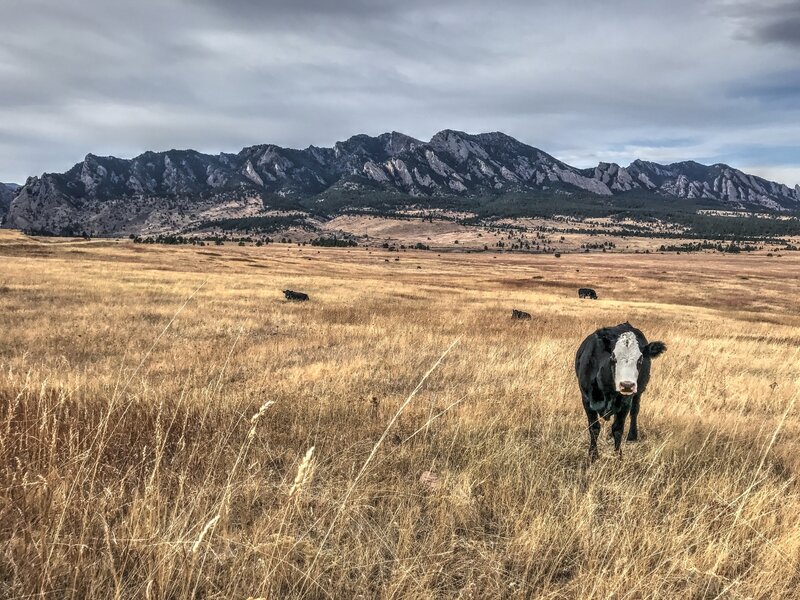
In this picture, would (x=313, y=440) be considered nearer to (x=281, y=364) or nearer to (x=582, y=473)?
(x=582, y=473)

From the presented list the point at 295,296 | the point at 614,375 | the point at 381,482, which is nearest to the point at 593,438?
the point at 614,375

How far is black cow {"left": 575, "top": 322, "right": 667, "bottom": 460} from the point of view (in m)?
5.03

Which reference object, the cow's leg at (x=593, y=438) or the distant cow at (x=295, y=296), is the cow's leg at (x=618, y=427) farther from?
the distant cow at (x=295, y=296)

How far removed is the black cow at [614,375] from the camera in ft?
16.5

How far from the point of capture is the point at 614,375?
16.9 ft

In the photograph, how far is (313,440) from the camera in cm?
518

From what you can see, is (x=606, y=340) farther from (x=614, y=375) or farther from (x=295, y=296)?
(x=295, y=296)

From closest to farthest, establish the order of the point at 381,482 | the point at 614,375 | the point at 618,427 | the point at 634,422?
1. the point at 381,482
2. the point at 614,375
3. the point at 618,427
4. the point at 634,422

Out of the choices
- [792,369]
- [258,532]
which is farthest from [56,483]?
[792,369]

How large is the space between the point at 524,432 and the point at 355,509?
344 cm

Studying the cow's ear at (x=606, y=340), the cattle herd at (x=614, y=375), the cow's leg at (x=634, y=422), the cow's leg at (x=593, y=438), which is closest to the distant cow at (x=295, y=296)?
the cattle herd at (x=614, y=375)

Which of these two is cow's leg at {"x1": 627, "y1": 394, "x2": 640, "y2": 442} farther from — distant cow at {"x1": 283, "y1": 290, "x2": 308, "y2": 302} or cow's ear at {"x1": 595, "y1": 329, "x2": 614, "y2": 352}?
distant cow at {"x1": 283, "y1": 290, "x2": 308, "y2": 302}

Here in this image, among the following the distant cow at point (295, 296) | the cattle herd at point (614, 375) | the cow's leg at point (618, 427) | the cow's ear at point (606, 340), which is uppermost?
the cow's ear at point (606, 340)

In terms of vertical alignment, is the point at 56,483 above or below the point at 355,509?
above
